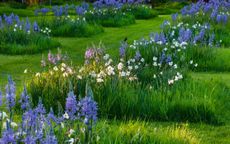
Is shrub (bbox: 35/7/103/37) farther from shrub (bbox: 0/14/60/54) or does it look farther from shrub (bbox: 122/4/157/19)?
shrub (bbox: 122/4/157/19)

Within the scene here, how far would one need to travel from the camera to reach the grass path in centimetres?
751

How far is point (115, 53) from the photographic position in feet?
46.5

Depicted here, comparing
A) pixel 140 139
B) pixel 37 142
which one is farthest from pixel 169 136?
pixel 37 142

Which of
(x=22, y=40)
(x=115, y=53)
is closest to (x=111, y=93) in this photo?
(x=115, y=53)

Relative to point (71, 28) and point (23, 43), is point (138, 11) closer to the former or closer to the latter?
point (71, 28)

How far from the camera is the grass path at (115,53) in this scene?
7.51m

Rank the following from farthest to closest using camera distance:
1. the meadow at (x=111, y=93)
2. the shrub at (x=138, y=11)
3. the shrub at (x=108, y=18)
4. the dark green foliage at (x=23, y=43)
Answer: the shrub at (x=138, y=11) → the shrub at (x=108, y=18) → the dark green foliage at (x=23, y=43) → the meadow at (x=111, y=93)

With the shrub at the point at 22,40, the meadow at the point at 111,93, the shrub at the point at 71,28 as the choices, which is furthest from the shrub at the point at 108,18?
the shrub at the point at 22,40

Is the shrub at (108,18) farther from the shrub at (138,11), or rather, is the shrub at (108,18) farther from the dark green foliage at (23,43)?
the dark green foliage at (23,43)

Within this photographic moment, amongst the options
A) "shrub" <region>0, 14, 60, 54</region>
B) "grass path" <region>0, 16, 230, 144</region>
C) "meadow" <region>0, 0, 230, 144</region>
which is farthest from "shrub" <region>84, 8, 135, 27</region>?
"shrub" <region>0, 14, 60, 54</region>

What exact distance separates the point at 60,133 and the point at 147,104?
2.92 meters

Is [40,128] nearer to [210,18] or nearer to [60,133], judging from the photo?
[60,133]

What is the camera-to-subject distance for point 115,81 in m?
8.54

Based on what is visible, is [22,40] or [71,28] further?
[71,28]
